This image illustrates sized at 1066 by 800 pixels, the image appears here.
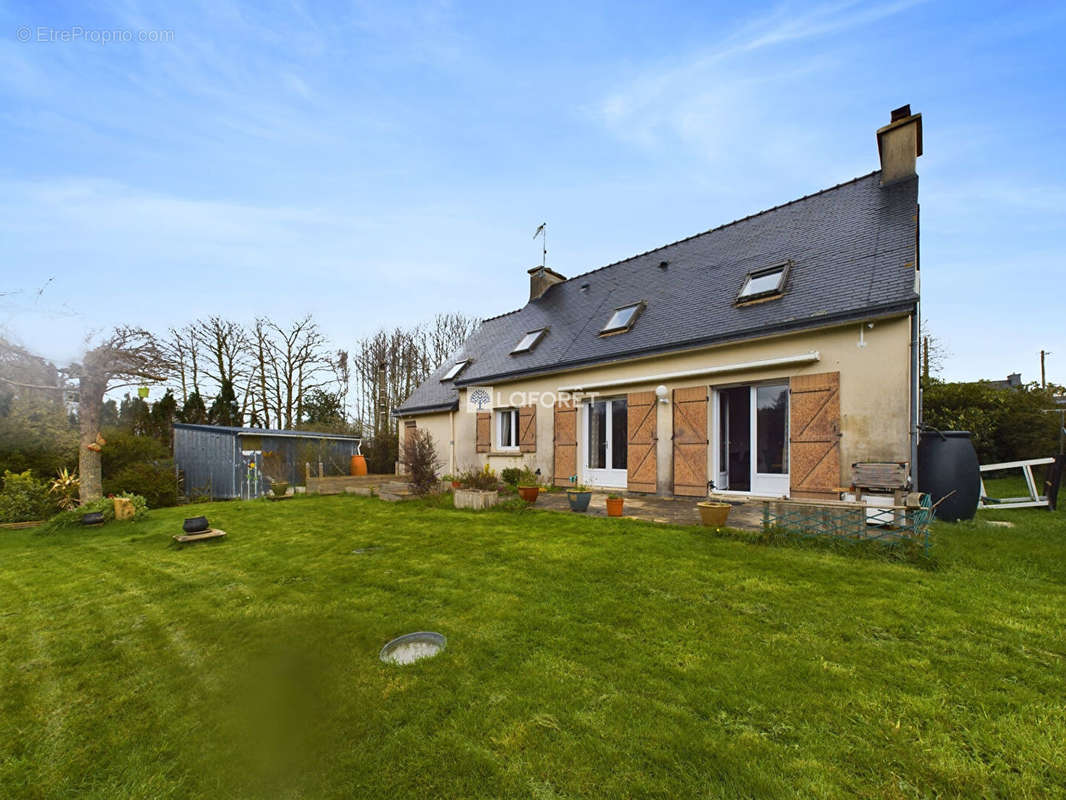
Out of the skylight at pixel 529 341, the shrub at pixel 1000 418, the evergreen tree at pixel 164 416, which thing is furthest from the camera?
the evergreen tree at pixel 164 416

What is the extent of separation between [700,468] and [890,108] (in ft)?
27.8

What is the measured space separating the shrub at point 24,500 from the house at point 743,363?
9275mm

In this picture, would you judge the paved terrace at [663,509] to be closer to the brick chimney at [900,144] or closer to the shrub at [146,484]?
the brick chimney at [900,144]

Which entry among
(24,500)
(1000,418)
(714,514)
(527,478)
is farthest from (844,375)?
(24,500)

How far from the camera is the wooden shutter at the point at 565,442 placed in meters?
10.1

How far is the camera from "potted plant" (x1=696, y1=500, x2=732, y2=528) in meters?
5.54

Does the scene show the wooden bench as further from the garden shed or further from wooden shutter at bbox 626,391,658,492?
the garden shed

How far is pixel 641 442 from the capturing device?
8.87 m

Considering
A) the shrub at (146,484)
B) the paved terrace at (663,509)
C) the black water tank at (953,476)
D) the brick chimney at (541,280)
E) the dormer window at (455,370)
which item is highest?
the brick chimney at (541,280)

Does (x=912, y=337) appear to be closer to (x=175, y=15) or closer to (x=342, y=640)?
(x=342, y=640)

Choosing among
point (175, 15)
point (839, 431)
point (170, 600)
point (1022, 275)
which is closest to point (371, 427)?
point (175, 15)

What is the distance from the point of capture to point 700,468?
7.95 m

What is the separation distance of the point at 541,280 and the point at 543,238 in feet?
5.11

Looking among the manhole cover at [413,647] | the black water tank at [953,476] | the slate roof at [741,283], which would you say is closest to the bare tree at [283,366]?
the slate roof at [741,283]
